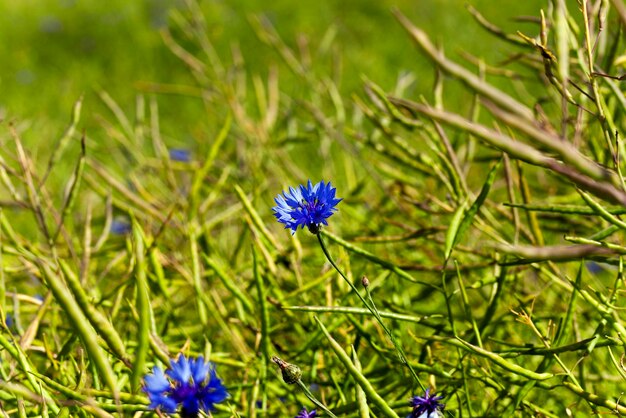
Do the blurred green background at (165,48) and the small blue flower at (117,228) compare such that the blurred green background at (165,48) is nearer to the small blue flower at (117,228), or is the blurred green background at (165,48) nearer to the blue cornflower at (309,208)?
the small blue flower at (117,228)

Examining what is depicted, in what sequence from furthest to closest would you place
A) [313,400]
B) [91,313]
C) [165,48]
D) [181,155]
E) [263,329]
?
[165,48]
[181,155]
[263,329]
[313,400]
[91,313]

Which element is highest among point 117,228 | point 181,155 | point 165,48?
point 165,48

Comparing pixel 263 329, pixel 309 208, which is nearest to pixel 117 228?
pixel 263 329

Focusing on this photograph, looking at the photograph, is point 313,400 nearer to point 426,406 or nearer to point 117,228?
point 426,406

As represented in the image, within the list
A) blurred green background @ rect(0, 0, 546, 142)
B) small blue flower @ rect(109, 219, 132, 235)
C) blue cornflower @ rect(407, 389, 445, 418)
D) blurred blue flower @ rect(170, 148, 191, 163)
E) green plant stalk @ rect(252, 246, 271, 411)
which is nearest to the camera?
blue cornflower @ rect(407, 389, 445, 418)

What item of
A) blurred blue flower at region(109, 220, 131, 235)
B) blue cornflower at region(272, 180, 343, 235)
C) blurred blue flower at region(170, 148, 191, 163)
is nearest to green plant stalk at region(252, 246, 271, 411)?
blue cornflower at region(272, 180, 343, 235)

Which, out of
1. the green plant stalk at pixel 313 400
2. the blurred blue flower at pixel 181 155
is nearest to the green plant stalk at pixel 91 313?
the green plant stalk at pixel 313 400

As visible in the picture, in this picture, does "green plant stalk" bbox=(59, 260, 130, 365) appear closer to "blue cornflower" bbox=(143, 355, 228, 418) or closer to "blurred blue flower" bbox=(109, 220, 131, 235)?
"blue cornflower" bbox=(143, 355, 228, 418)
